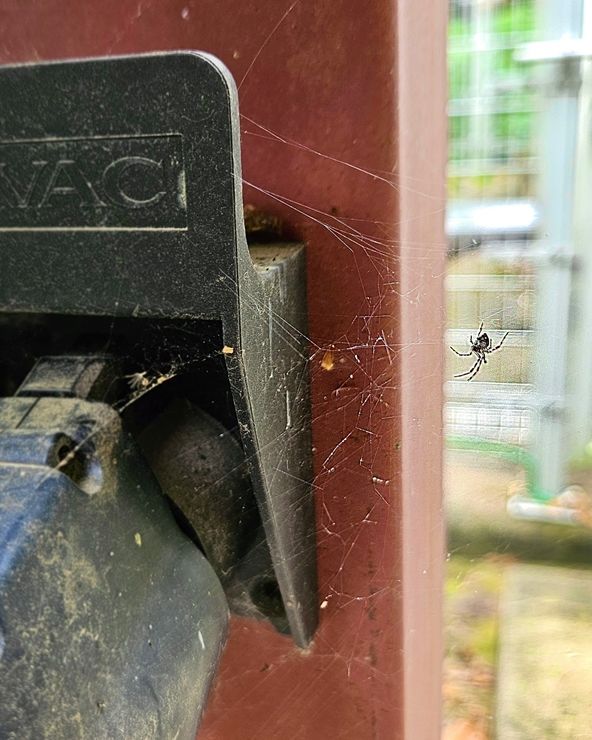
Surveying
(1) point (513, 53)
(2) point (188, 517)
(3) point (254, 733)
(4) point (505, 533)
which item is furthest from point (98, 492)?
(1) point (513, 53)

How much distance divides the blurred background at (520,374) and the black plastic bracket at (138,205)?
5.6 inches

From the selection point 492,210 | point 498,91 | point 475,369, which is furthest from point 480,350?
point 498,91

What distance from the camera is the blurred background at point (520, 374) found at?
396 millimetres

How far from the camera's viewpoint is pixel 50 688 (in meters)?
0.28

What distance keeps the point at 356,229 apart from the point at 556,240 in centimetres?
27

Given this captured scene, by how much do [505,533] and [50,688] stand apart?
426 mm

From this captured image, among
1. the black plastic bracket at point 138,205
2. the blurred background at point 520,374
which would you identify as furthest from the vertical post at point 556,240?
the black plastic bracket at point 138,205

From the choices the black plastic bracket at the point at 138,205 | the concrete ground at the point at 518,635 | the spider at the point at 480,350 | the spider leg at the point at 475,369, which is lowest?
the concrete ground at the point at 518,635

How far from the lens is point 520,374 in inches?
14.9

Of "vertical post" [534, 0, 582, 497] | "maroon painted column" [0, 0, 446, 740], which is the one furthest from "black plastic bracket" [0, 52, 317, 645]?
"vertical post" [534, 0, 582, 497]

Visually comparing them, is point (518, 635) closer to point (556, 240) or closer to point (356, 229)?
point (556, 240)

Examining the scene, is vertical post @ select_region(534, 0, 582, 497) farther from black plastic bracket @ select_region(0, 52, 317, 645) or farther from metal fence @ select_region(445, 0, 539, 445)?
black plastic bracket @ select_region(0, 52, 317, 645)

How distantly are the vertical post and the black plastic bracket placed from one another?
0.20m

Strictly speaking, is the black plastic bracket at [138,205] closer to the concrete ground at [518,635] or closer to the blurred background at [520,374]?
the blurred background at [520,374]
